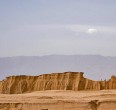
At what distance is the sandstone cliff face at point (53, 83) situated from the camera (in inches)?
1714

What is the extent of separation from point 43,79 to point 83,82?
189 inches

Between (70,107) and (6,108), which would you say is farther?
(6,108)

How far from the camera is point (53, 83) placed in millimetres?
45188

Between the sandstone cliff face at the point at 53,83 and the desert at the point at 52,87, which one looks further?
the sandstone cliff face at the point at 53,83

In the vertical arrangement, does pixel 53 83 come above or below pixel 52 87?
above

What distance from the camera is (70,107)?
27.8 meters

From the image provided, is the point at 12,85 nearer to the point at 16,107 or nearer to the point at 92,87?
the point at 92,87

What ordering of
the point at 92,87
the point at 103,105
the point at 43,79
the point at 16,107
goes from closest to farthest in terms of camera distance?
1. the point at 103,105
2. the point at 16,107
3. the point at 92,87
4. the point at 43,79

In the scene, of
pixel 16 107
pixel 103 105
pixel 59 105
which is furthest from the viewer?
pixel 16 107

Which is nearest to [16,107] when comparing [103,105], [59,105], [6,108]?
[6,108]

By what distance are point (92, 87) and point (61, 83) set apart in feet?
11.6

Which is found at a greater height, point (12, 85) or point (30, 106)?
point (12, 85)

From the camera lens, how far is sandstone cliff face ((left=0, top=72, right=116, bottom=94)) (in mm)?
43531

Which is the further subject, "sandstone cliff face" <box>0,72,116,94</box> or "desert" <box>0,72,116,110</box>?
"sandstone cliff face" <box>0,72,116,94</box>
